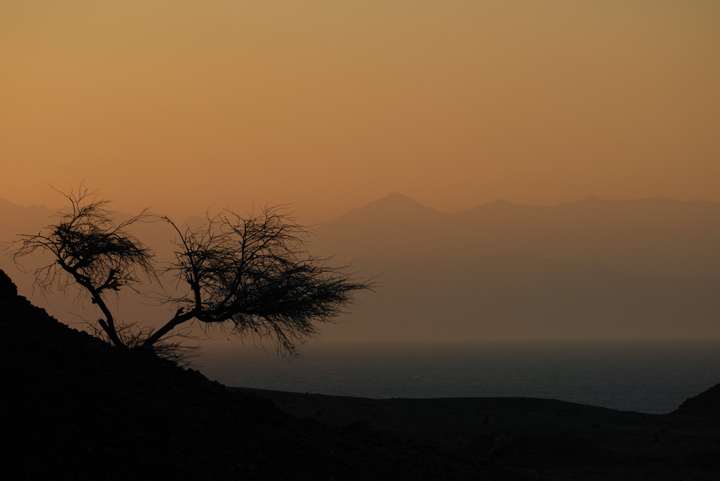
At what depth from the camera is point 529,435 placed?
31047 millimetres

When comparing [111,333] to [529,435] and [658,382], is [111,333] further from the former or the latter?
[658,382]

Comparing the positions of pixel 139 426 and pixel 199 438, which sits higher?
pixel 139 426

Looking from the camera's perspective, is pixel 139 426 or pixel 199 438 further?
pixel 199 438

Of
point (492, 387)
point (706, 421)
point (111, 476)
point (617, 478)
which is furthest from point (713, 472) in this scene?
point (492, 387)

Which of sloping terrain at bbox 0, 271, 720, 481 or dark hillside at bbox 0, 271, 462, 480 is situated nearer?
dark hillside at bbox 0, 271, 462, 480

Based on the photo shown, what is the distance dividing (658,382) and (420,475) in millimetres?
143318

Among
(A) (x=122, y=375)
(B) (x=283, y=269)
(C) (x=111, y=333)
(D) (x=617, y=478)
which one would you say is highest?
(B) (x=283, y=269)

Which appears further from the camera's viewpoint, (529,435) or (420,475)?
(529,435)

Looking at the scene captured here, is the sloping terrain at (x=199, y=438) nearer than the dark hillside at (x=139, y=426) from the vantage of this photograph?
No

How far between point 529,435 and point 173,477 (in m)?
17.9

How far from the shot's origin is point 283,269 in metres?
29.1

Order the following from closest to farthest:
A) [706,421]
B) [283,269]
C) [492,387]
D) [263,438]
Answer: [263,438], [283,269], [706,421], [492,387]

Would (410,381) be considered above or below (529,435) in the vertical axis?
above

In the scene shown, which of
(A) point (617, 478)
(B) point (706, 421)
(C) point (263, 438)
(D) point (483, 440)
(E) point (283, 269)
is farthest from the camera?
(B) point (706, 421)
